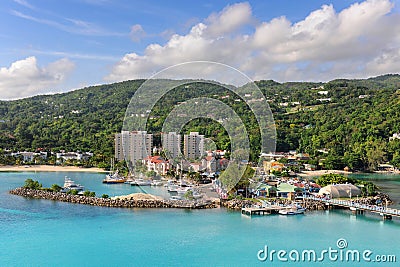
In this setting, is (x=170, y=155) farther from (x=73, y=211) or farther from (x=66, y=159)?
(x=66, y=159)

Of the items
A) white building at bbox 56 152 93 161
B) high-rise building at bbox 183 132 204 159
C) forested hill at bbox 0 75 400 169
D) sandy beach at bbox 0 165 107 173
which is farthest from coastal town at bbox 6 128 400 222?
white building at bbox 56 152 93 161

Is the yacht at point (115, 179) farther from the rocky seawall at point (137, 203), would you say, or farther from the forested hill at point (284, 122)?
the rocky seawall at point (137, 203)

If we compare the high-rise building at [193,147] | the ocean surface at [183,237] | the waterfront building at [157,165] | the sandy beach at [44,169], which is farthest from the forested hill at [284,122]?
the ocean surface at [183,237]

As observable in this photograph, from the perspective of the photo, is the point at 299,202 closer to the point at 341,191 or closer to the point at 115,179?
the point at 341,191

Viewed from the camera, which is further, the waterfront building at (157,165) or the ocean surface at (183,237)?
the waterfront building at (157,165)

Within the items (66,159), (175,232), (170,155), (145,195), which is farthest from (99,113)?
(175,232)

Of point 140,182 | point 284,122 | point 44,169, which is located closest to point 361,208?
point 140,182

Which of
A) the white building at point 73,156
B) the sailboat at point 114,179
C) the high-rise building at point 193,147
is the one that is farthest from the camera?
the white building at point 73,156
